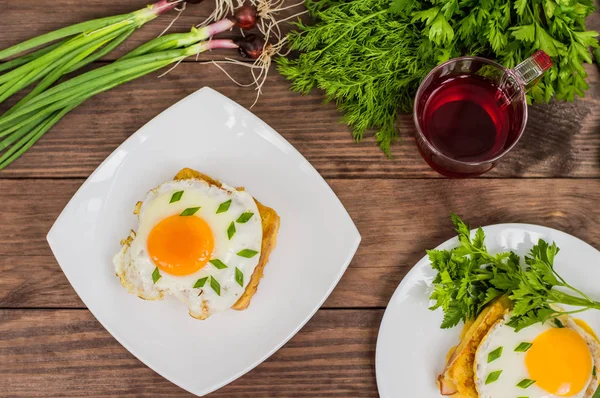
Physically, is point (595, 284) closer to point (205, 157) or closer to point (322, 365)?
point (322, 365)

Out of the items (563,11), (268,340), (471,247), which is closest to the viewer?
(563,11)

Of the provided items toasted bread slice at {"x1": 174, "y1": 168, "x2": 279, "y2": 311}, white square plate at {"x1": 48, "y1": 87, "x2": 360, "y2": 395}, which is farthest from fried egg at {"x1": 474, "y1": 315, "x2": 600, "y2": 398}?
toasted bread slice at {"x1": 174, "y1": 168, "x2": 279, "y2": 311}

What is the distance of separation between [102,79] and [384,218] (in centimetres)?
120

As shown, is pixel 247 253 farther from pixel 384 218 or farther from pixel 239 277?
pixel 384 218

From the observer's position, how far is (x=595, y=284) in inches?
80.4

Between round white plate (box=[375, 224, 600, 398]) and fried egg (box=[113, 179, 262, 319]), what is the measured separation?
0.56m

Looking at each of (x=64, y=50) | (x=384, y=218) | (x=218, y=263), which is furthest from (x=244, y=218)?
(x=64, y=50)

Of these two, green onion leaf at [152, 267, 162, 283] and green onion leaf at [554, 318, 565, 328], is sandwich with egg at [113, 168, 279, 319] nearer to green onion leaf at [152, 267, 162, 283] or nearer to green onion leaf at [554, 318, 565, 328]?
green onion leaf at [152, 267, 162, 283]

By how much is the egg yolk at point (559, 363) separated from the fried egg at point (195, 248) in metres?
1.01

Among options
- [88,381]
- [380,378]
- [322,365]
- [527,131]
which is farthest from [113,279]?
[527,131]

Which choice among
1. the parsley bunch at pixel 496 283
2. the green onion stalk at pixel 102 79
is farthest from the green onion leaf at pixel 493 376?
the green onion stalk at pixel 102 79

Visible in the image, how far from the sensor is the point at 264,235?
207 centimetres

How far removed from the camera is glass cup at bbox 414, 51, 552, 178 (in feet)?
6.54

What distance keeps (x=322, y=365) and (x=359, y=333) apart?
0.19 metres
